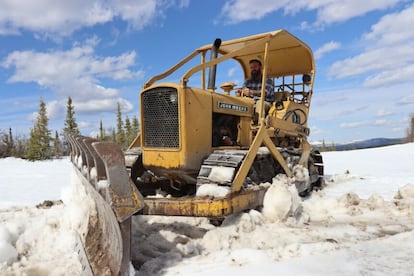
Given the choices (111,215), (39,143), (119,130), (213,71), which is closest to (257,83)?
(213,71)

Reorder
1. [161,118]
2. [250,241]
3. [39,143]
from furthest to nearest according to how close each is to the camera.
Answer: [39,143] < [161,118] < [250,241]

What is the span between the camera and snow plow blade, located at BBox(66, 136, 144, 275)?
8.77ft

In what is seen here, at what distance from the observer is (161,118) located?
4902 millimetres

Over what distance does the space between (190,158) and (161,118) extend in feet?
2.21

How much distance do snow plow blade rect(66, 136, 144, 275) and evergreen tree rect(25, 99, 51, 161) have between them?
29.3 metres

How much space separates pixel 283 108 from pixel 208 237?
3.67 meters

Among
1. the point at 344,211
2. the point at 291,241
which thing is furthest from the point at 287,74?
the point at 291,241

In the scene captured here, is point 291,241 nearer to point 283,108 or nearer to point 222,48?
point 283,108

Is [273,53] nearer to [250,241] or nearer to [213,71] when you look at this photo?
[213,71]

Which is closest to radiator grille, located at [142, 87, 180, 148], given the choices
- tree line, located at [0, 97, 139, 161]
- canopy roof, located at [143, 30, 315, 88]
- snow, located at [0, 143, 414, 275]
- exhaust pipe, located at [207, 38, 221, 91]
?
canopy roof, located at [143, 30, 315, 88]

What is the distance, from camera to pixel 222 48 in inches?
267

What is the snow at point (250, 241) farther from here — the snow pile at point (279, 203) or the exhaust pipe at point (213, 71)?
the exhaust pipe at point (213, 71)

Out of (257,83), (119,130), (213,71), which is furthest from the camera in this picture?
(119,130)

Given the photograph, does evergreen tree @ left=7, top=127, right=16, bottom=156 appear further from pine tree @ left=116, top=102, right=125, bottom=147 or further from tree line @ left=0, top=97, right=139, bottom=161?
pine tree @ left=116, top=102, right=125, bottom=147
